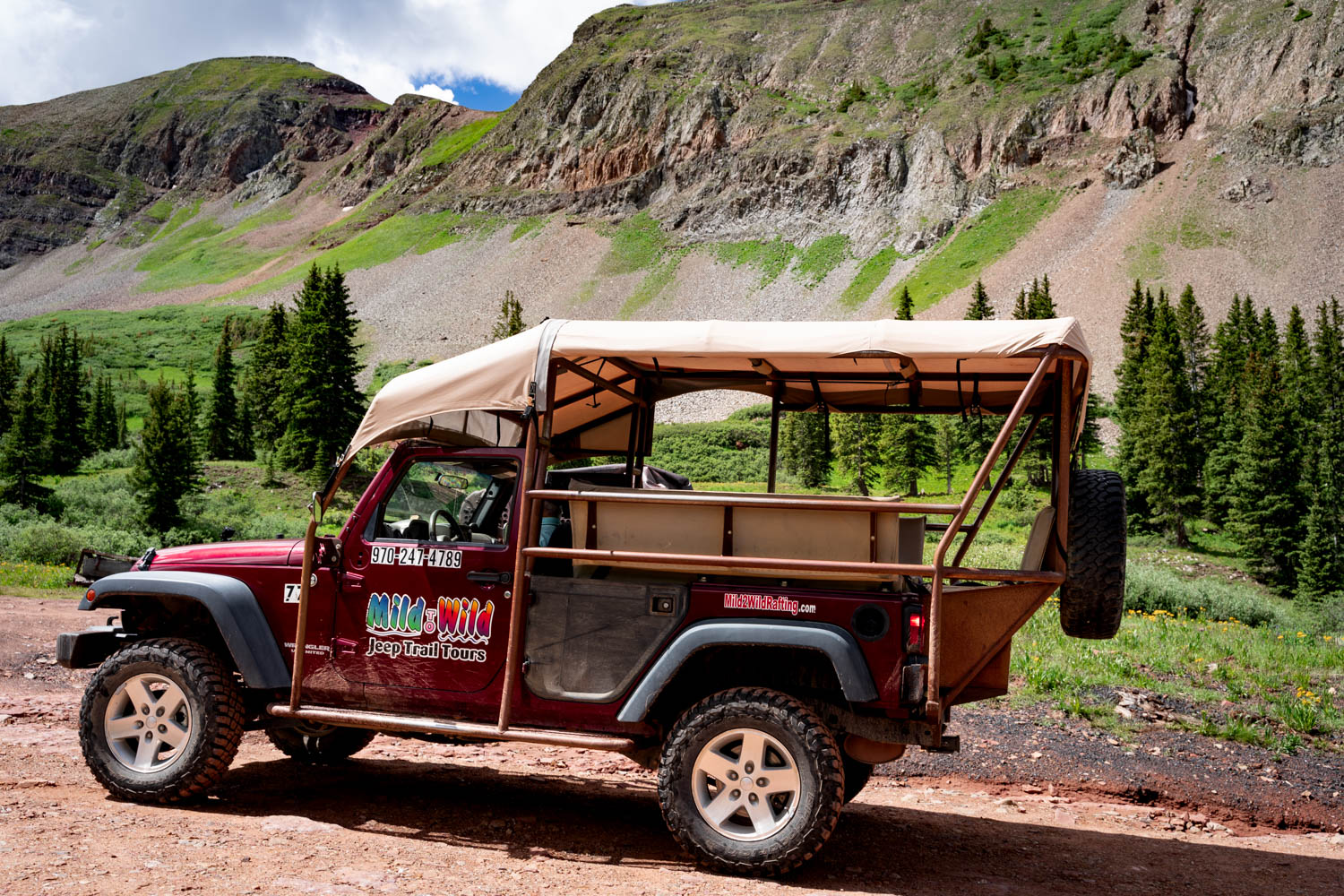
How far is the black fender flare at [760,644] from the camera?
532cm

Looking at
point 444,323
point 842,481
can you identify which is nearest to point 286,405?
point 842,481

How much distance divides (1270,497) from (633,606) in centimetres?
4859

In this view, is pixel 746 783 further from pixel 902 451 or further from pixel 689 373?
pixel 902 451

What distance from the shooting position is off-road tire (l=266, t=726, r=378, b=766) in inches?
308

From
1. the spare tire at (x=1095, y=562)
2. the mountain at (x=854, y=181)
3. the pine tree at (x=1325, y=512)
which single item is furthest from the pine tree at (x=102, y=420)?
the spare tire at (x=1095, y=562)

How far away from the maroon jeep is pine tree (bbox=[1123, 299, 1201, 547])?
52076mm

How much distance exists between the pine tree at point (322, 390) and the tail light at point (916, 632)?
46484 mm

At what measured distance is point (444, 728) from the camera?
5.88m

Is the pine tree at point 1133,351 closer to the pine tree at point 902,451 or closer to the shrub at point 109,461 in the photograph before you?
the pine tree at point 902,451

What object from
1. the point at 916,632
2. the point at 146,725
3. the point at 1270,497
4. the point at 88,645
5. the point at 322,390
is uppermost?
the point at 322,390

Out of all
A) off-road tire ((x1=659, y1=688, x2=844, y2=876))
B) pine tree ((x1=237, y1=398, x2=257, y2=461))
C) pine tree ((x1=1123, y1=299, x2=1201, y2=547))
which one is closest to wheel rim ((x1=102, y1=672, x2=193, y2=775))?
off-road tire ((x1=659, y1=688, x2=844, y2=876))

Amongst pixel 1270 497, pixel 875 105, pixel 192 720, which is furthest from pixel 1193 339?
pixel 192 720

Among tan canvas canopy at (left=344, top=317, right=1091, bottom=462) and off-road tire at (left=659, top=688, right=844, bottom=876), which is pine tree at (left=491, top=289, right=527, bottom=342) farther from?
off-road tire at (left=659, top=688, right=844, bottom=876)

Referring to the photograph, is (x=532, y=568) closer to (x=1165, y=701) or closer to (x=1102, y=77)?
(x=1165, y=701)
